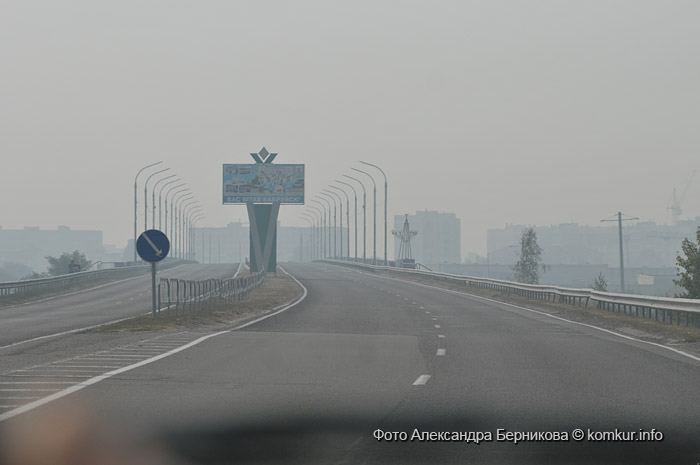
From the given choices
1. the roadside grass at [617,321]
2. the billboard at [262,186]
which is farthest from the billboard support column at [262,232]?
the roadside grass at [617,321]

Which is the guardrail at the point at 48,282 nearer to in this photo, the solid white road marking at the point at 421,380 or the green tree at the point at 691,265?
the solid white road marking at the point at 421,380

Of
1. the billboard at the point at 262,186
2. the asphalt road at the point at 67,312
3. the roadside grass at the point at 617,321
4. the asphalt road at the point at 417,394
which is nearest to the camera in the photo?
the asphalt road at the point at 417,394

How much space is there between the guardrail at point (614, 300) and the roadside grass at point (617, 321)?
1.18 feet

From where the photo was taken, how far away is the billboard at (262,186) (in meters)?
86.2

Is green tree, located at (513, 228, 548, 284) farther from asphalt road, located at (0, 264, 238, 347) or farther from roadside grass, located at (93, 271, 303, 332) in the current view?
roadside grass, located at (93, 271, 303, 332)

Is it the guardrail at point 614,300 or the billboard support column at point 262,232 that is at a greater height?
the billboard support column at point 262,232

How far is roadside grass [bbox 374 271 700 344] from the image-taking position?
85.9 feet

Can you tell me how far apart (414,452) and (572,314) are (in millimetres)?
29727

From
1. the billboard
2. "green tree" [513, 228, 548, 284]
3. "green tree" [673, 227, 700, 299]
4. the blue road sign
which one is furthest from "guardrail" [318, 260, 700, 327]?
"green tree" [513, 228, 548, 284]

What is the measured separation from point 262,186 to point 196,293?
5055 centimetres

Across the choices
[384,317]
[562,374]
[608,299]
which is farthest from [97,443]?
[608,299]

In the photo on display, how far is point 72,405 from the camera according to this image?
11586 millimetres

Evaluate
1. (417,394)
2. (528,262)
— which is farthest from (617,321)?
(528,262)

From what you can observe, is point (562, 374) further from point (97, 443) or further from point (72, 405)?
point (97, 443)
